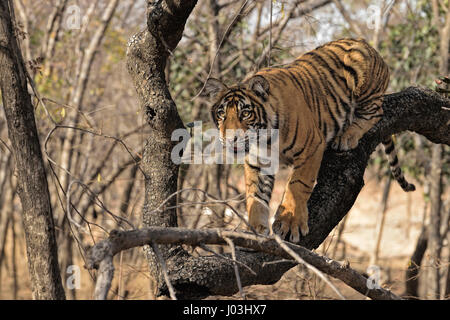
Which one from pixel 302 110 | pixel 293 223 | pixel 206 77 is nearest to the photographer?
pixel 293 223

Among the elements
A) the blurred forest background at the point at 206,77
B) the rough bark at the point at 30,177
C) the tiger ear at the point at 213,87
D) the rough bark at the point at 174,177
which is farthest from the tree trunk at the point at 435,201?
the rough bark at the point at 30,177

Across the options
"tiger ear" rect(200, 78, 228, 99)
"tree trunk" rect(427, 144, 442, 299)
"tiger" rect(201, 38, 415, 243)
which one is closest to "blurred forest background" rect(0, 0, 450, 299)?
"tree trunk" rect(427, 144, 442, 299)

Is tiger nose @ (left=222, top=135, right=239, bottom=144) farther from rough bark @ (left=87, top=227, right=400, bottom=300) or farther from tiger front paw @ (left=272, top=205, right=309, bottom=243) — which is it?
rough bark @ (left=87, top=227, right=400, bottom=300)

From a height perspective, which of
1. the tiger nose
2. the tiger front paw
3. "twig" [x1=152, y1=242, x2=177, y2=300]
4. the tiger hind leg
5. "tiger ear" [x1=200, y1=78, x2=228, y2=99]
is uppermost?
"tiger ear" [x1=200, y1=78, x2=228, y2=99]

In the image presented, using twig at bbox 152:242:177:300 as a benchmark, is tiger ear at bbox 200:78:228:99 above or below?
above

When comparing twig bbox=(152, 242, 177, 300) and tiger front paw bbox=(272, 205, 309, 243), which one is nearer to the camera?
twig bbox=(152, 242, 177, 300)

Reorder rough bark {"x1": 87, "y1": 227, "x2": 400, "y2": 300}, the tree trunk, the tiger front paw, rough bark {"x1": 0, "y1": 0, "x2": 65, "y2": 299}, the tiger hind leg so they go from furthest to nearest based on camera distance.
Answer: the tree trunk < the tiger hind leg < the tiger front paw < rough bark {"x1": 0, "y1": 0, "x2": 65, "y2": 299} < rough bark {"x1": 87, "y1": 227, "x2": 400, "y2": 300}

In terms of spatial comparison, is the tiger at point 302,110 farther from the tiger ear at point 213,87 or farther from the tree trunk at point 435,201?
the tree trunk at point 435,201

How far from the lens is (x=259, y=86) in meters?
3.97

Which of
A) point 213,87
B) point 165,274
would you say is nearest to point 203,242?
point 165,274

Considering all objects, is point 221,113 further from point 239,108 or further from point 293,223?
point 293,223

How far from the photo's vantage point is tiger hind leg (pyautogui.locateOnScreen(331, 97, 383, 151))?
431cm

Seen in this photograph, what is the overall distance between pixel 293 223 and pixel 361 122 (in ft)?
3.50
